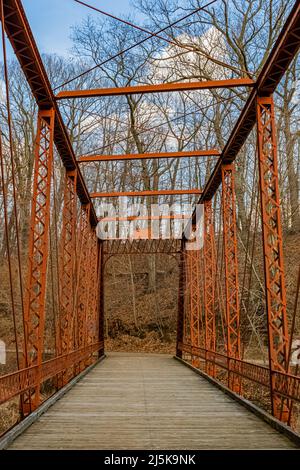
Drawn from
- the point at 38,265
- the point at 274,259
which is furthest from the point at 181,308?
the point at 274,259

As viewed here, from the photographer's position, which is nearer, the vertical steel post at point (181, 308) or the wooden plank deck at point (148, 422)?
the wooden plank deck at point (148, 422)

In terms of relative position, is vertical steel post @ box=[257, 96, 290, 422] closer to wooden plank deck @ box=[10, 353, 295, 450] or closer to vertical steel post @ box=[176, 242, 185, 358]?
wooden plank deck @ box=[10, 353, 295, 450]

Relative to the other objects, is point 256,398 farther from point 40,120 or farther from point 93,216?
point 40,120

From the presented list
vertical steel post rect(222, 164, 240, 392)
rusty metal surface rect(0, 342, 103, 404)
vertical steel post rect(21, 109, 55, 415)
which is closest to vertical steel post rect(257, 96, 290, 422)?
vertical steel post rect(222, 164, 240, 392)

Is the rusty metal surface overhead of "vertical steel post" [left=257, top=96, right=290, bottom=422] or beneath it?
beneath

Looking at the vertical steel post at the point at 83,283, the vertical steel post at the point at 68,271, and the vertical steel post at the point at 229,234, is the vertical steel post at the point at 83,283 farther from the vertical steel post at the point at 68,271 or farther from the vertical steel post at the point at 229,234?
the vertical steel post at the point at 229,234

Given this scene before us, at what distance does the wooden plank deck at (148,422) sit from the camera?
15.9 ft

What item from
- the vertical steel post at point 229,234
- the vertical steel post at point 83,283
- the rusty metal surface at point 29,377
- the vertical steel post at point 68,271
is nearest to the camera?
the rusty metal surface at point 29,377

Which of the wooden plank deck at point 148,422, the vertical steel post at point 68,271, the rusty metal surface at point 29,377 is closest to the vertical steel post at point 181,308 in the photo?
the vertical steel post at point 68,271

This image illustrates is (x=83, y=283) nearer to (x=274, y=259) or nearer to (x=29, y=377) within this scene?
(x=29, y=377)

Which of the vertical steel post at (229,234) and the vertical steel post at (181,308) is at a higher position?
the vertical steel post at (229,234)

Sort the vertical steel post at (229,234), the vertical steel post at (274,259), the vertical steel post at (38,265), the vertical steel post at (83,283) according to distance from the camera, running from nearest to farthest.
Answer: the vertical steel post at (274,259) → the vertical steel post at (38,265) → the vertical steel post at (229,234) → the vertical steel post at (83,283)

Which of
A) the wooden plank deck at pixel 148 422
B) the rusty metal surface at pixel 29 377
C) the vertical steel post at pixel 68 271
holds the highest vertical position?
the vertical steel post at pixel 68 271

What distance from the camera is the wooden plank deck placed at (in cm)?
484
